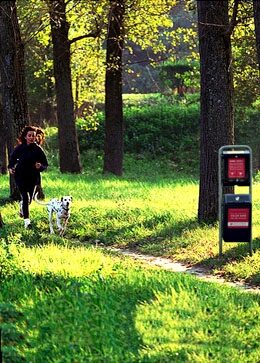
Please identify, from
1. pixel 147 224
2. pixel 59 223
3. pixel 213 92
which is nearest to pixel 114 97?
pixel 147 224

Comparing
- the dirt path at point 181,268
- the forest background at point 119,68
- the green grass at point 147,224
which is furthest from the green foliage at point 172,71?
the dirt path at point 181,268

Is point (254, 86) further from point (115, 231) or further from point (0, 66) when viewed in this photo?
point (115, 231)

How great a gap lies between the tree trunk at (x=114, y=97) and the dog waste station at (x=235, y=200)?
1245 cm

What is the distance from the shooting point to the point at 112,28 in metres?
23.2

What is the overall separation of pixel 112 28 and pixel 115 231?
1077 centimetres

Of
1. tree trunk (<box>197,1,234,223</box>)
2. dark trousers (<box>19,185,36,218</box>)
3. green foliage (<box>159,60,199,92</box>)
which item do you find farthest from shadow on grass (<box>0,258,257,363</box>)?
green foliage (<box>159,60,199,92</box>)

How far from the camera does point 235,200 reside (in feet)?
36.0

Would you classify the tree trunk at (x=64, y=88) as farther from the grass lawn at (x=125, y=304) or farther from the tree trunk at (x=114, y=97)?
the grass lawn at (x=125, y=304)

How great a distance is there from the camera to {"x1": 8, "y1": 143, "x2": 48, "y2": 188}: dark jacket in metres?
14.3

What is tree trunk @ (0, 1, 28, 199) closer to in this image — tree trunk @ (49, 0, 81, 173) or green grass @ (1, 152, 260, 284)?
green grass @ (1, 152, 260, 284)

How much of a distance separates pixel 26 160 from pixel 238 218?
15.9 feet

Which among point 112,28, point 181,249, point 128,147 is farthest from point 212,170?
point 128,147

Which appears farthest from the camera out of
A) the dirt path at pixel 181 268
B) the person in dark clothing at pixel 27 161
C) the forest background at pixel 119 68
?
the person in dark clothing at pixel 27 161

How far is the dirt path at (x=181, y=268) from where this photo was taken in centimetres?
980
